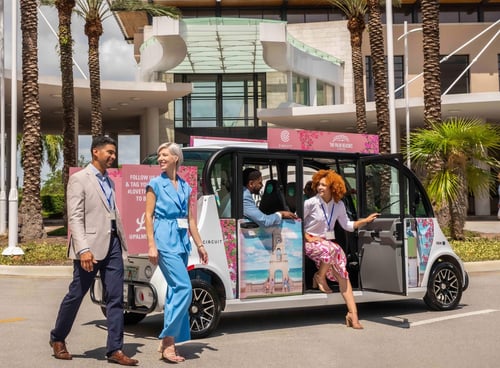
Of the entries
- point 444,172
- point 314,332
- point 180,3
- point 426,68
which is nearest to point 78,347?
point 314,332

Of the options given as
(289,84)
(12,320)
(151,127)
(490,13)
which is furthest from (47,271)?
(490,13)

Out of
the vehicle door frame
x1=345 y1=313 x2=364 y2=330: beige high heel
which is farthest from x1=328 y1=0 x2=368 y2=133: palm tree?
x1=345 y1=313 x2=364 y2=330: beige high heel

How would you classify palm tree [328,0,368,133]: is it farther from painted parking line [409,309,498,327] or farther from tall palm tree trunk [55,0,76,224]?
painted parking line [409,309,498,327]

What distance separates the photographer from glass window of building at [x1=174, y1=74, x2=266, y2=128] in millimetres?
42156

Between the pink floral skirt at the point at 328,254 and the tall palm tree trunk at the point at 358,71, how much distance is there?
835 inches

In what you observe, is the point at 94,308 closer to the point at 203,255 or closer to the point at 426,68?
the point at 203,255

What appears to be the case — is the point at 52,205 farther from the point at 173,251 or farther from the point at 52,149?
the point at 173,251

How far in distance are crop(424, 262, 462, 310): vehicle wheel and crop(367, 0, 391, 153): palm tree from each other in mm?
12927

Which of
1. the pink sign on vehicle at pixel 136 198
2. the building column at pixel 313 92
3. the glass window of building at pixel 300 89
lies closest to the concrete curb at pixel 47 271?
the pink sign on vehicle at pixel 136 198

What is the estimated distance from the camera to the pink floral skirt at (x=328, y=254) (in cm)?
828

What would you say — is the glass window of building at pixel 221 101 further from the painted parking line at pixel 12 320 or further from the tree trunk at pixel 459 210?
the painted parking line at pixel 12 320

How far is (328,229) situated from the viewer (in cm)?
852

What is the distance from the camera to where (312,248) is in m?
8.36

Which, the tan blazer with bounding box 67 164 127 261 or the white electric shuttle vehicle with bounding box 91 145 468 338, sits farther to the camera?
the white electric shuttle vehicle with bounding box 91 145 468 338
